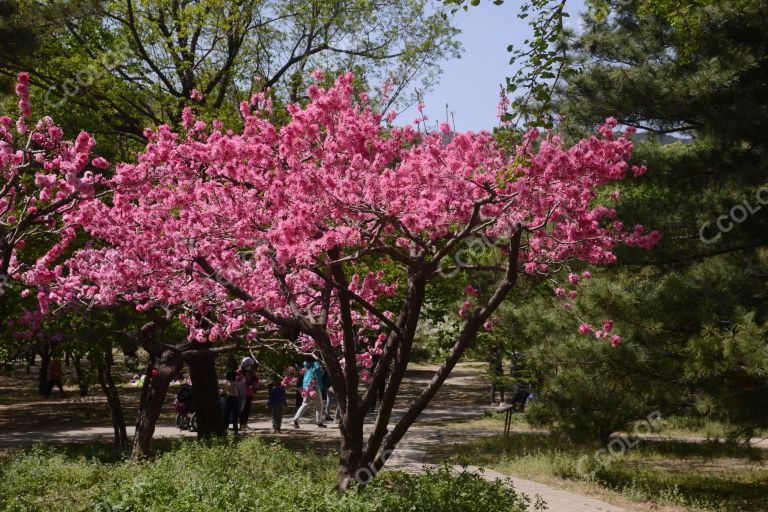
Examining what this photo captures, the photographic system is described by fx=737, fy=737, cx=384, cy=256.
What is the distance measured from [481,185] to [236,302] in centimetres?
493

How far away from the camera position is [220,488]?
7691 mm

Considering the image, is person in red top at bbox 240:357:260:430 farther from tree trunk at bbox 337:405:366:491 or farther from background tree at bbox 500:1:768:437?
tree trunk at bbox 337:405:366:491

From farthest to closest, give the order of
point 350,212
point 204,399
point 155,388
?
point 204,399
point 155,388
point 350,212

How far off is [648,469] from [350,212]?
8315mm

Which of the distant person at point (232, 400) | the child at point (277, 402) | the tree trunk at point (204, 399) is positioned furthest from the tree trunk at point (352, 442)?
the child at point (277, 402)

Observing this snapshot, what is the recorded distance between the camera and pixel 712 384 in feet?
28.9

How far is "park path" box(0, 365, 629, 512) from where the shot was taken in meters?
9.94

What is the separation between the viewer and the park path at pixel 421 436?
9.94 metres

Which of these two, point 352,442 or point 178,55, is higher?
point 178,55

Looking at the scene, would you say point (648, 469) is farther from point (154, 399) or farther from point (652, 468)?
point (154, 399)

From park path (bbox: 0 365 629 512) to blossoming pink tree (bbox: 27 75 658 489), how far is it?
214 centimetres

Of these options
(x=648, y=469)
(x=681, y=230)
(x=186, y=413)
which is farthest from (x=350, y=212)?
(x=186, y=413)

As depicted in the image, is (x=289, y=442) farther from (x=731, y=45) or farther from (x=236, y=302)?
(x=731, y=45)

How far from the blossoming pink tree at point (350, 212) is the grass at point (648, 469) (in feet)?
10.3
